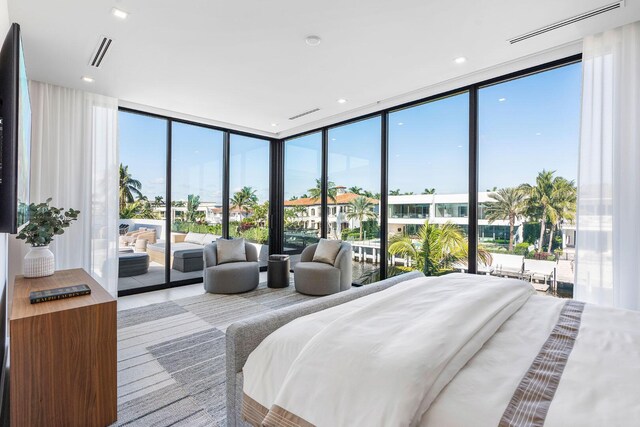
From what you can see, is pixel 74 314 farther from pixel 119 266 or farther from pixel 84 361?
pixel 119 266

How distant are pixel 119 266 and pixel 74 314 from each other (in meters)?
3.28

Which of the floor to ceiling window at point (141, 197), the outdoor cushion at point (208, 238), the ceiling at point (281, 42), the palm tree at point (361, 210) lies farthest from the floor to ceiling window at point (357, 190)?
the floor to ceiling window at point (141, 197)

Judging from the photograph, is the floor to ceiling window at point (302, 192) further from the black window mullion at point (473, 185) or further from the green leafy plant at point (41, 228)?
the green leafy plant at point (41, 228)

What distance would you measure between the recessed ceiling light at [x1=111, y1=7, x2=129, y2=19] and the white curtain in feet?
6.93

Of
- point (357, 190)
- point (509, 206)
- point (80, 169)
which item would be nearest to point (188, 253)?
point (80, 169)

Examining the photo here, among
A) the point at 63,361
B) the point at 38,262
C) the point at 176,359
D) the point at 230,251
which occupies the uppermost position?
the point at 38,262

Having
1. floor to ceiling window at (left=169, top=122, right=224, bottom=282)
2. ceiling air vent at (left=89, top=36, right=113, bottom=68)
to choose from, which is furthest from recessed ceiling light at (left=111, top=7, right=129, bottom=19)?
floor to ceiling window at (left=169, top=122, right=224, bottom=282)

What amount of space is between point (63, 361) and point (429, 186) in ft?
12.7

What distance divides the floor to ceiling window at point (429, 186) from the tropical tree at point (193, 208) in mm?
3206

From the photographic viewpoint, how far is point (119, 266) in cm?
450

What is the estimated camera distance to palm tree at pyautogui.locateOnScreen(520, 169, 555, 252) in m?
3.18

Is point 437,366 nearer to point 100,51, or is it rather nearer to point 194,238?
point 100,51

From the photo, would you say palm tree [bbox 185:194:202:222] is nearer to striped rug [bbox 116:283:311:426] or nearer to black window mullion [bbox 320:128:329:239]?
striped rug [bbox 116:283:311:426]

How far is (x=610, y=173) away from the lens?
2631 millimetres
